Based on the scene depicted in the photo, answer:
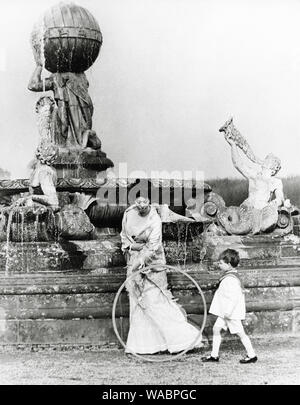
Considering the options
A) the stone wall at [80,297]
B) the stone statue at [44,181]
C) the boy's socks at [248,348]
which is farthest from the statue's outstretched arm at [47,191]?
the boy's socks at [248,348]

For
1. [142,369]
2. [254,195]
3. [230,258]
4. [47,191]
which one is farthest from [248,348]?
[254,195]

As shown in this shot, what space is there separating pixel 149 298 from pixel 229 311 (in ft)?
3.67

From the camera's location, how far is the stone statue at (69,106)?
17.0 metres

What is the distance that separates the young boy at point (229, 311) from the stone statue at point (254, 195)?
6071mm

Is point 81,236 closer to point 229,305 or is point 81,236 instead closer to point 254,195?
point 254,195

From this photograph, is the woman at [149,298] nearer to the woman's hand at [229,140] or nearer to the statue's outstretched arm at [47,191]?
the statue's outstretched arm at [47,191]

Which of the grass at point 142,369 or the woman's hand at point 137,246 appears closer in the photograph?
the grass at point 142,369

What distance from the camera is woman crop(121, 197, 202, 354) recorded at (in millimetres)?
10422

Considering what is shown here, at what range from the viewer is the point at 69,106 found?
17.2m

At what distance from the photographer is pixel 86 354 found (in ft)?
34.9

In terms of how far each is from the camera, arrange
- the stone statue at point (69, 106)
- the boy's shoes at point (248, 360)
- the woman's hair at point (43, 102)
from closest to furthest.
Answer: the boy's shoes at point (248, 360), the woman's hair at point (43, 102), the stone statue at point (69, 106)

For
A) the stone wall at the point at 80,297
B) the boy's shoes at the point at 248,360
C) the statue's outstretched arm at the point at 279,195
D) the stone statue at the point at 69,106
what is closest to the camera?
the boy's shoes at the point at 248,360

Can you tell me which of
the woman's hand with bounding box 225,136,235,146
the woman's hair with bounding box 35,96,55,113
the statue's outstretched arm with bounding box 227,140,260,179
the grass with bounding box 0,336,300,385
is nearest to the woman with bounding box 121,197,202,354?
the grass with bounding box 0,336,300,385

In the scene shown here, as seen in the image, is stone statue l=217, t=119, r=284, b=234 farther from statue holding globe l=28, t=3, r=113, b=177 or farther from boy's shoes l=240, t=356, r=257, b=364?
boy's shoes l=240, t=356, r=257, b=364
